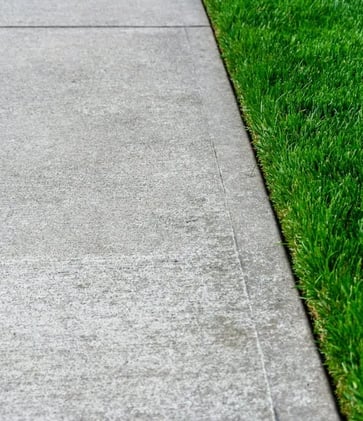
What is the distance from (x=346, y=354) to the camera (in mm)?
2410

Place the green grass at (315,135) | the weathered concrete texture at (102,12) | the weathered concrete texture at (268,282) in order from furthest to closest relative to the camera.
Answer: the weathered concrete texture at (102,12) → the green grass at (315,135) → the weathered concrete texture at (268,282)

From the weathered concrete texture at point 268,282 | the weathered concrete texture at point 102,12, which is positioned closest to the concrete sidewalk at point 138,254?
the weathered concrete texture at point 268,282

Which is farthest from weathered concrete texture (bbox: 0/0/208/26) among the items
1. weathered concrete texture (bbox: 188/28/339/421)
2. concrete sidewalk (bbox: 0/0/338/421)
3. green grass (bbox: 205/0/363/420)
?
weathered concrete texture (bbox: 188/28/339/421)

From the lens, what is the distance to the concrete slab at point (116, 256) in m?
2.40

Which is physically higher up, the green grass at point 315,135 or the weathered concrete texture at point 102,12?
the green grass at point 315,135

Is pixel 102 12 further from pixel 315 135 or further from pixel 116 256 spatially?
pixel 116 256

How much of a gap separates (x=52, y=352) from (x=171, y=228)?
0.84m

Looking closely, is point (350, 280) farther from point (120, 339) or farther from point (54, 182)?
point (54, 182)

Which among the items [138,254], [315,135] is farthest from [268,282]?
[315,135]

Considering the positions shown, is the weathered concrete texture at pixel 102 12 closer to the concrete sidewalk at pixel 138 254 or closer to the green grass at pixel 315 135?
the green grass at pixel 315 135

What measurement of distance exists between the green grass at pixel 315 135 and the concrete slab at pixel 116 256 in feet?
0.81

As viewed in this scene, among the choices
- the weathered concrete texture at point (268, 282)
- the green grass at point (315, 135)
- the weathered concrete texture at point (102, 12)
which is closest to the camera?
the weathered concrete texture at point (268, 282)

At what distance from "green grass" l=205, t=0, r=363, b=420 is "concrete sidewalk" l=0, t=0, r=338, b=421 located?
0.29 ft

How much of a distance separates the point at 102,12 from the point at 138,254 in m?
2.95
